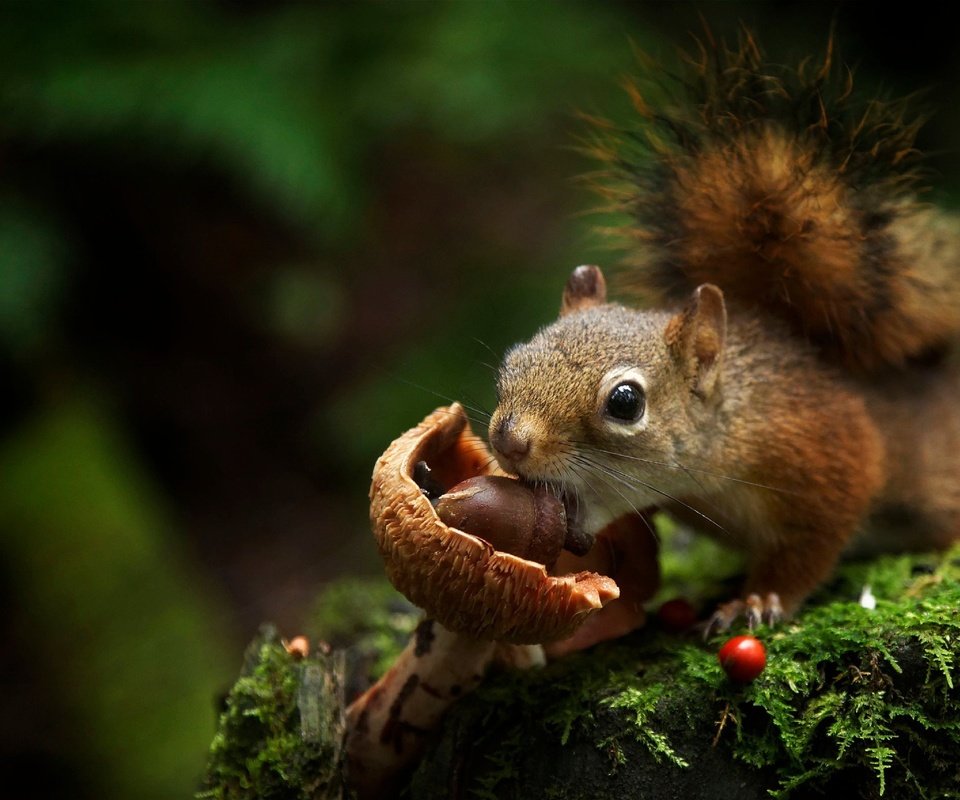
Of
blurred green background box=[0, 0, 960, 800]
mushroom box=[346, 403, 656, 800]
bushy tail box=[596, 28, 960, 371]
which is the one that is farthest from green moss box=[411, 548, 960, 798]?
blurred green background box=[0, 0, 960, 800]

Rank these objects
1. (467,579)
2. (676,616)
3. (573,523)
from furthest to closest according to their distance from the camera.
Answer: (676,616)
(573,523)
(467,579)

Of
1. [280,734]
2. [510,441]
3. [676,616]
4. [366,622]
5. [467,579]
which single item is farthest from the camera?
[366,622]

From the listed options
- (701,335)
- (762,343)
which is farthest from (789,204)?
→ (701,335)

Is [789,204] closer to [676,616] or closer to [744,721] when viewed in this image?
[676,616]

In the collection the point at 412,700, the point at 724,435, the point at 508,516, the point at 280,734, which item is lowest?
the point at 280,734

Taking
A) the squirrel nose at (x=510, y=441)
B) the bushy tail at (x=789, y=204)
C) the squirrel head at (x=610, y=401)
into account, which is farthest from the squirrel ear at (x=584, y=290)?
the squirrel nose at (x=510, y=441)

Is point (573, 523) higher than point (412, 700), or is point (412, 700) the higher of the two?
point (573, 523)
